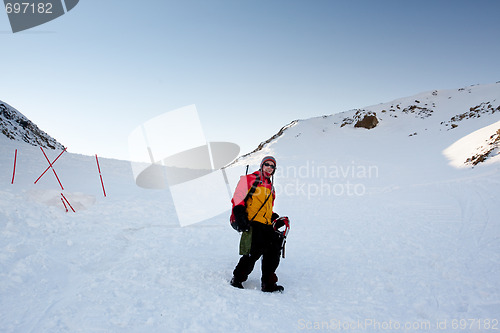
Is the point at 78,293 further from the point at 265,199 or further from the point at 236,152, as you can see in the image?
the point at 236,152

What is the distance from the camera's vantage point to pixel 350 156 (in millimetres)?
21000

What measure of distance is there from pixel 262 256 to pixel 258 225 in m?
0.49

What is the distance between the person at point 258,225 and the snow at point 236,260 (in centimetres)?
32

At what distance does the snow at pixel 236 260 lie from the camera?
3293 millimetres

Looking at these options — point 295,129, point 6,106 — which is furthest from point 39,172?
point 295,129

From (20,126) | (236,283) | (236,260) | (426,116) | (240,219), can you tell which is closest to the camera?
(240,219)

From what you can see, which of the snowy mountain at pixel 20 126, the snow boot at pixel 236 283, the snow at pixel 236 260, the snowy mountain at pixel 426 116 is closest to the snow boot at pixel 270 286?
the snow at pixel 236 260

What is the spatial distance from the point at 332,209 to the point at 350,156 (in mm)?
11946

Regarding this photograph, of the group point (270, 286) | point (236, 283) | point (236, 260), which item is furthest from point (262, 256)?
point (236, 260)

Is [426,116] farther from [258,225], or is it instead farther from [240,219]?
[240,219]

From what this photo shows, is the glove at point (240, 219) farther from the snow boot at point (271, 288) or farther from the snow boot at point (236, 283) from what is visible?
the snow boot at point (271, 288)

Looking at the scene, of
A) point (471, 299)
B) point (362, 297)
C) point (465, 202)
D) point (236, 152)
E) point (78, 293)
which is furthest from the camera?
point (236, 152)

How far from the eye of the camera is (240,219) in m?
4.11

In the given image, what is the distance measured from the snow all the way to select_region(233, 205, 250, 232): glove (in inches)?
36.3
